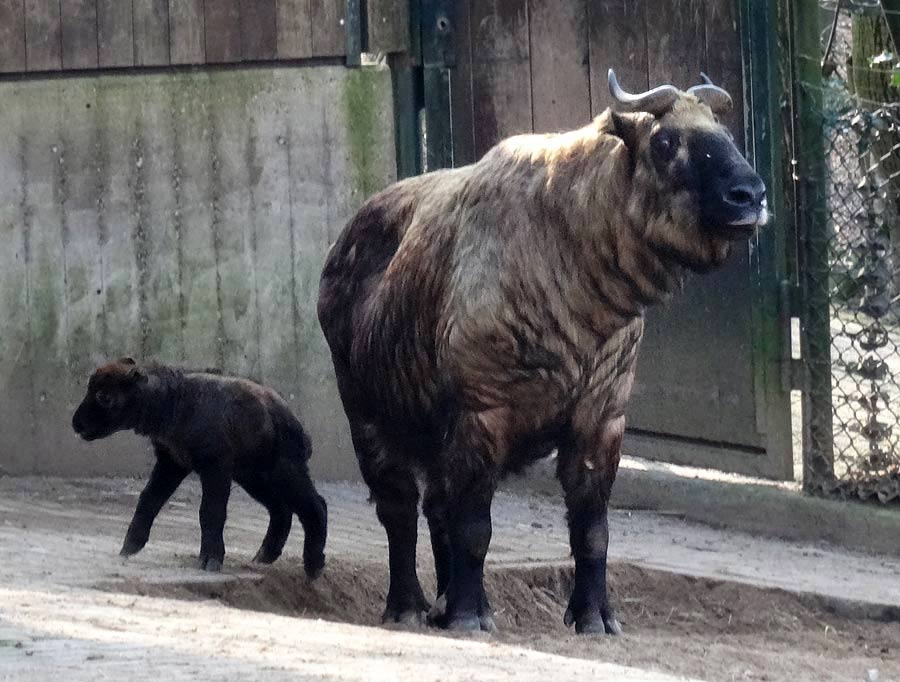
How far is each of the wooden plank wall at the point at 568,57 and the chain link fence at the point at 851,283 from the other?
50 cm

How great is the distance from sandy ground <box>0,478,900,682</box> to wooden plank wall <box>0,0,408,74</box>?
2115 mm

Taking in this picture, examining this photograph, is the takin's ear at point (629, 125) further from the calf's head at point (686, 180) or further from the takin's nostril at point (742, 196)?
the takin's nostril at point (742, 196)

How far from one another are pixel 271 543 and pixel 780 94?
2.98 m

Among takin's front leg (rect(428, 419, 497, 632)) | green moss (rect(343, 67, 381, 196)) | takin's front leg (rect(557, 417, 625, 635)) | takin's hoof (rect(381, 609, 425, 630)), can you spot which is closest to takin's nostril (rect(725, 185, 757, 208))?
takin's front leg (rect(557, 417, 625, 635))

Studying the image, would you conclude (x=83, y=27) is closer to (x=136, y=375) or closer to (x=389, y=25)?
(x=389, y=25)

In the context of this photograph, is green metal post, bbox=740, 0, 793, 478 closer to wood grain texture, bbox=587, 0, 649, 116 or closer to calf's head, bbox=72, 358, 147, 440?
wood grain texture, bbox=587, 0, 649, 116

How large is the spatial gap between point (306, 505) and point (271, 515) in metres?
0.20

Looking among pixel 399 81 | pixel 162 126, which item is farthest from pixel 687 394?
pixel 162 126

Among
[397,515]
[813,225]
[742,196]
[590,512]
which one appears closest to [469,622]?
[590,512]

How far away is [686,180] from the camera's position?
5.73 m

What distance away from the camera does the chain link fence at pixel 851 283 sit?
25.9 feet

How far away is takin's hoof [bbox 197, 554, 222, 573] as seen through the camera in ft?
22.9

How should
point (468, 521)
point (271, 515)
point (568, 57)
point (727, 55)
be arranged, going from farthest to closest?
point (568, 57), point (727, 55), point (271, 515), point (468, 521)

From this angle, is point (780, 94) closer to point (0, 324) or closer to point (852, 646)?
point (852, 646)
